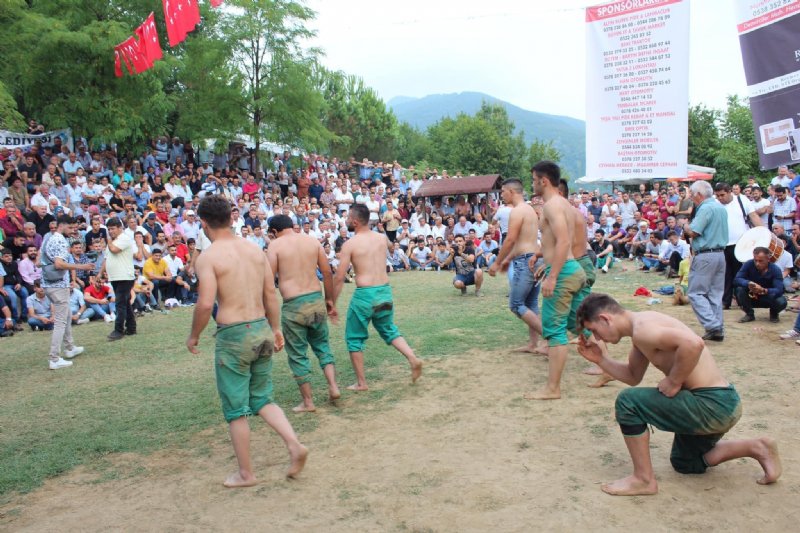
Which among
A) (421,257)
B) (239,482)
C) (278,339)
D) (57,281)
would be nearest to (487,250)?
(421,257)

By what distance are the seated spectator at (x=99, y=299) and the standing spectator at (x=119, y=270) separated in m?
2.04

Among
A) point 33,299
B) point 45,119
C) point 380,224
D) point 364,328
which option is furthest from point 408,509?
point 45,119

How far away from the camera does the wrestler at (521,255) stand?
698 centimetres

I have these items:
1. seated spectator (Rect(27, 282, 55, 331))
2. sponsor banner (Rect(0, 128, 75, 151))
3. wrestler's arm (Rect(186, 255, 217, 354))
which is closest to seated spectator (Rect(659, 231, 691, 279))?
wrestler's arm (Rect(186, 255, 217, 354))

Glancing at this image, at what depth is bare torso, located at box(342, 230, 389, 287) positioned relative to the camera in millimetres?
6070

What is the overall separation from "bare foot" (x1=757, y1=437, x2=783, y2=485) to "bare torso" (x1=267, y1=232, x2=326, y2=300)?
11.7 feet

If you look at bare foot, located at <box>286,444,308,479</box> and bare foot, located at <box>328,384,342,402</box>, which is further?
bare foot, located at <box>328,384,342,402</box>

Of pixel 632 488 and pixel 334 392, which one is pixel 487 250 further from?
pixel 632 488

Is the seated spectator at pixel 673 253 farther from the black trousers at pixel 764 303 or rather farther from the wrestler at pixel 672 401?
the wrestler at pixel 672 401

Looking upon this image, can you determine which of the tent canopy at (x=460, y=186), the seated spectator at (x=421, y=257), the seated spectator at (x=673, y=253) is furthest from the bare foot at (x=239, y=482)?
the tent canopy at (x=460, y=186)

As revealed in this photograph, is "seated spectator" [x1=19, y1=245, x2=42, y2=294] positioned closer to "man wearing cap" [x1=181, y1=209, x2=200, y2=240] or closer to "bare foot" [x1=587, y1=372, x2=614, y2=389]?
"man wearing cap" [x1=181, y1=209, x2=200, y2=240]

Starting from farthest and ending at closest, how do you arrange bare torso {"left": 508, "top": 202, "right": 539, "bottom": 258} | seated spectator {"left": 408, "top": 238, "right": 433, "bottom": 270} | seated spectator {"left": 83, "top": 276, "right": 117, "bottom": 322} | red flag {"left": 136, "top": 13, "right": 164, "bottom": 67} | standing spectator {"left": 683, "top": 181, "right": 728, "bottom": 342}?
seated spectator {"left": 408, "top": 238, "right": 433, "bottom": 270}, red flag {"left": 136, "top": 13, "right": 164, "bottom": 67}, seated spectator {"left": 83, "top": 276, "right": 117, "bottom": 322}, standing spectator {"left": 683, "top": 181, "right": 728, "bottom": 342}, bare torso {"left": 508, "top": 202, "right": 539, "bottom": 258}

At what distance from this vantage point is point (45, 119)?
16.8 m

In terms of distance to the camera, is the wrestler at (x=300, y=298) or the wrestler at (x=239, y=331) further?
the wrestler at (x=300, y=298)
